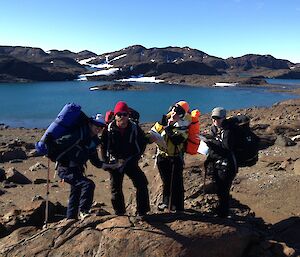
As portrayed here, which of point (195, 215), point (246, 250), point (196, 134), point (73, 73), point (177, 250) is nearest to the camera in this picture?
point (177, 250)

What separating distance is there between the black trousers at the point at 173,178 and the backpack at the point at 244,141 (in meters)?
0.98

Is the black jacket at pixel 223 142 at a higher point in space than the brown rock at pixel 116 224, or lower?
higher

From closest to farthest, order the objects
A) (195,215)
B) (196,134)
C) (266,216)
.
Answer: (195,215) < (196,134) < (266,216)

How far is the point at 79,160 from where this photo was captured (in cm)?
582

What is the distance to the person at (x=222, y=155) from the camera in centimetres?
605

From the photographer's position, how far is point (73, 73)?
145 meters

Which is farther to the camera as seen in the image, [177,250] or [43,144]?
[43,144]

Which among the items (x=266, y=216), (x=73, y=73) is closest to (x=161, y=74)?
(x=73, y=73)

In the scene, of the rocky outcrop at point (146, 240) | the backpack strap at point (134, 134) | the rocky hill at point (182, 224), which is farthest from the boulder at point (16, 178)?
the backpack strap at point (134, 134)

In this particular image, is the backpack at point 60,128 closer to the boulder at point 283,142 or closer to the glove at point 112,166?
the glove at point 112,166

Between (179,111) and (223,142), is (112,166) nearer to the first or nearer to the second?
(179,111)

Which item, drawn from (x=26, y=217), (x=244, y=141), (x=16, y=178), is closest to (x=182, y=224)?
(x=244, y=141)

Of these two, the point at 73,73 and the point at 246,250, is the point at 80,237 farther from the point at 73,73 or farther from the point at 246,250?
the point at 73,73

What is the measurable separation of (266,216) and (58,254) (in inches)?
173
